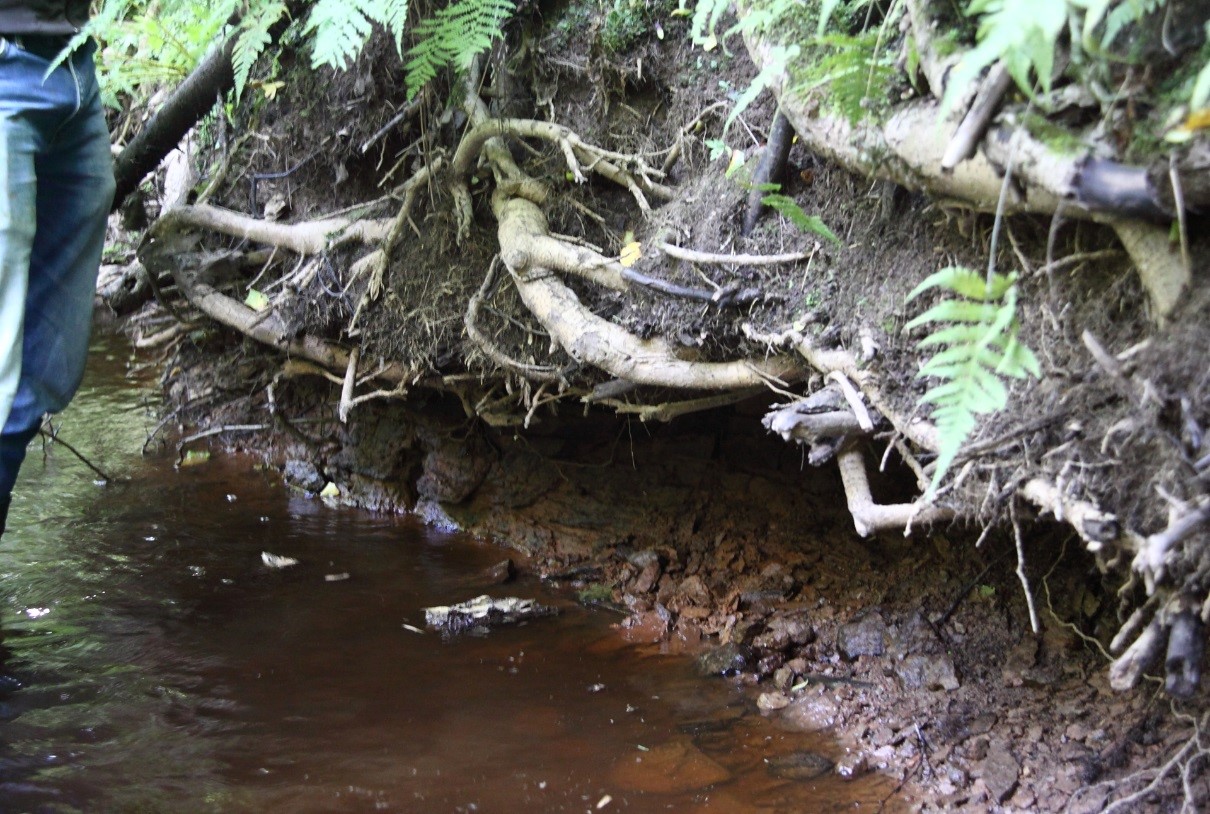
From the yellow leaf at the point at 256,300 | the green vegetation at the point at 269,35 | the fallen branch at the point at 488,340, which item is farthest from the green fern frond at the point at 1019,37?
the yellow leaf at the point at 256,300

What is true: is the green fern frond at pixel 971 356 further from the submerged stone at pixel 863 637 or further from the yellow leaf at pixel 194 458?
the yellow leaf at pixel 194 458

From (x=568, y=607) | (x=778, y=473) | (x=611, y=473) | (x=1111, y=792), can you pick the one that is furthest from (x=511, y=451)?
(x=1111, y=792)

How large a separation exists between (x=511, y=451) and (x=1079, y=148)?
4115 millimetres

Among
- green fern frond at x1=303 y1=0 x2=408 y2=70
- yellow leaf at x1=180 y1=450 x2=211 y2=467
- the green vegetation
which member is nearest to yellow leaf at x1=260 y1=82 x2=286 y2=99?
the green vegetation

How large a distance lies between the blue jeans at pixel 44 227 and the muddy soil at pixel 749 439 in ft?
3.93

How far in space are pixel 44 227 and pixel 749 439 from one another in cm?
334

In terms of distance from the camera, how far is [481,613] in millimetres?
4387

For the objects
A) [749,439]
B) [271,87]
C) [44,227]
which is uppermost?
[271,87]

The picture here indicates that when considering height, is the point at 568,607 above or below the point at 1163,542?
below

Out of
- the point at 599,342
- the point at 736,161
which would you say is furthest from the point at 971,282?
the point at 599,342

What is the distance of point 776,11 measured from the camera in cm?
245

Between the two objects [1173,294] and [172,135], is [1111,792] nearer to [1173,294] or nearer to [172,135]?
[1173,294]

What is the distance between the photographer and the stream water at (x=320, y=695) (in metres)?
3.13

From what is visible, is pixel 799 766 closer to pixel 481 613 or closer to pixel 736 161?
pixel 481 613
